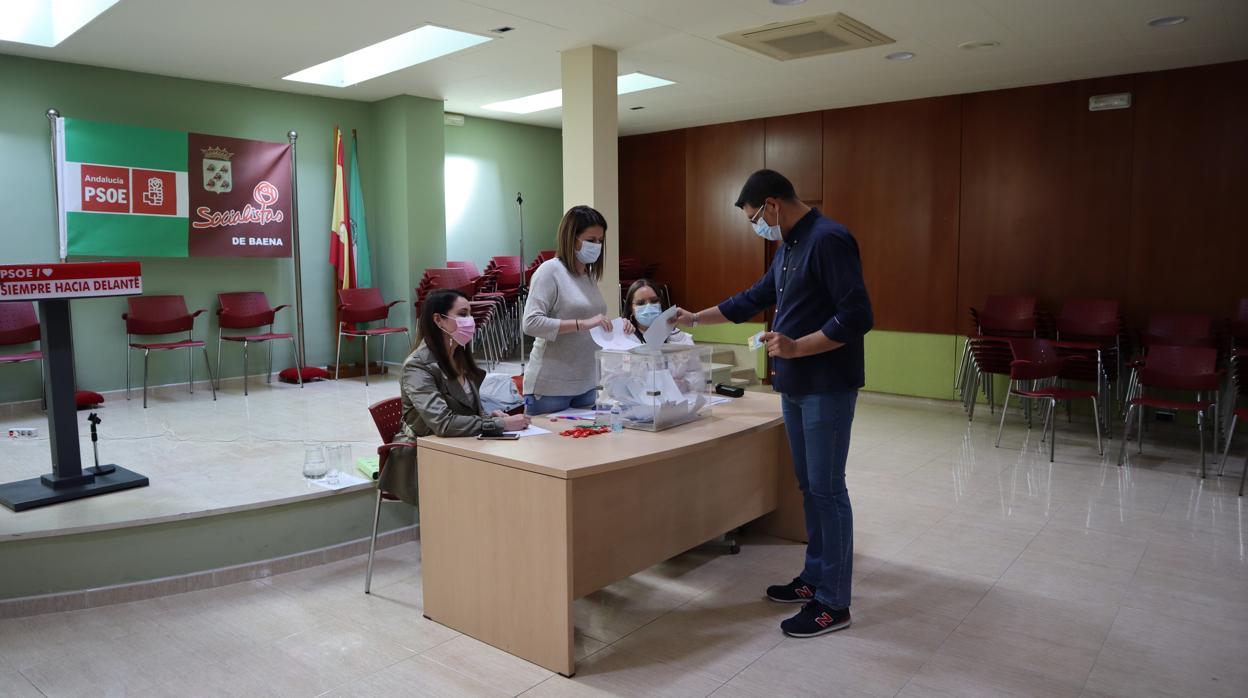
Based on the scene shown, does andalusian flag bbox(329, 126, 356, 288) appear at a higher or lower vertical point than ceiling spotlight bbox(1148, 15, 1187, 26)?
lower

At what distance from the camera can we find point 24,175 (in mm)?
6922

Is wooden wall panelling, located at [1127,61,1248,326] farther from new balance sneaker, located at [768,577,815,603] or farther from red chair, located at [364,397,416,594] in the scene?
red chair, located at [364,397,416,594]

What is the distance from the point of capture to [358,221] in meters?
8.97

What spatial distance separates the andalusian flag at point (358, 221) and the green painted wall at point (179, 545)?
519 centimetres

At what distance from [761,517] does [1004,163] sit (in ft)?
17.5

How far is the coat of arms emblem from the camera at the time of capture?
7.86m

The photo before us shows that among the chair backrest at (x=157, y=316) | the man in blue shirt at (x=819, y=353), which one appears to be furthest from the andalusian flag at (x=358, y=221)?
the man in blue shirt at (x=819, y=353)

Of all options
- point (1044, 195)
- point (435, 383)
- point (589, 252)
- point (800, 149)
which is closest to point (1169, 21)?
point (1044, 195)

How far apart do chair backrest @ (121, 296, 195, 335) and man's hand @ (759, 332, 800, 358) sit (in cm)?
626

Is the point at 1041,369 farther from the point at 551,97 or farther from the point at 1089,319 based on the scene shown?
the point at 551,97

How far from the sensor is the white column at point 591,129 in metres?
6.41

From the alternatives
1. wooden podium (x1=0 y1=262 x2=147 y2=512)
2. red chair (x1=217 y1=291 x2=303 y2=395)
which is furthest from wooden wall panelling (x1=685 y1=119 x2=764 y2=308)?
wooden podium (x1=0 y1=262 x2=147 y2=512)

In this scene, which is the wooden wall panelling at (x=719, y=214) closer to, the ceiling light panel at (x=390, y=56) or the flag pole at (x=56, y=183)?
the ceiling light panel at (x=390, y=56)

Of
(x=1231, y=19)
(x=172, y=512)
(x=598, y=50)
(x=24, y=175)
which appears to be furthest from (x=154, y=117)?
(x=1231, y=19)
